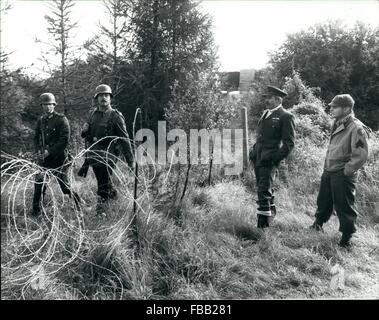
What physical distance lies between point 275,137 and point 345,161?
3.12ft

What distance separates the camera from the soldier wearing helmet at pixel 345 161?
13.7ft

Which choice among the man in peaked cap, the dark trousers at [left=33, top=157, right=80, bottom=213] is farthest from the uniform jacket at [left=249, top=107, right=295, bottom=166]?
the dark trousers at [left=33, top=157, right=80, bottom=213]

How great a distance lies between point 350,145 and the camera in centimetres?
437

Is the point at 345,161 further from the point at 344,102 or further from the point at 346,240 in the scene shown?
the point at 346,240

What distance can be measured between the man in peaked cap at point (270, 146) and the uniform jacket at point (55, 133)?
2.77 m

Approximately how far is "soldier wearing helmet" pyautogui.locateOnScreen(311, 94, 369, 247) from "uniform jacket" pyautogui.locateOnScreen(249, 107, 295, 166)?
537mm

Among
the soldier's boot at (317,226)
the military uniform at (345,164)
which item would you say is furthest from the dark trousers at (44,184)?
the military uniform at (345,164)

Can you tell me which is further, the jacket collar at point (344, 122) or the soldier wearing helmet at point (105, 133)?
the soldier wearing helmet at point (105, 133)

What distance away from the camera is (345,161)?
4.41 metres

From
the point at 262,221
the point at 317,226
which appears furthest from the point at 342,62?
the point at 262,221

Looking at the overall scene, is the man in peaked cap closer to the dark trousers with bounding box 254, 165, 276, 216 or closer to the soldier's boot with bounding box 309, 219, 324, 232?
the dark trousers with bounding box 254, 165, 276, 216

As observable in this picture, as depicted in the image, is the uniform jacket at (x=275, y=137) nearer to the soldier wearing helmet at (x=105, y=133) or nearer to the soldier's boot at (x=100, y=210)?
the soldier wearing helmet at (x=105, y=133)

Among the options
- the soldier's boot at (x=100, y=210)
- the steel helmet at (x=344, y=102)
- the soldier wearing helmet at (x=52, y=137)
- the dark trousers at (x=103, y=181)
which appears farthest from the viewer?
the soldier wearing helmet at (x=52, y=137)
